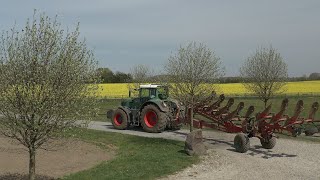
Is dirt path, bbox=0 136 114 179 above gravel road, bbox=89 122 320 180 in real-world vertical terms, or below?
below

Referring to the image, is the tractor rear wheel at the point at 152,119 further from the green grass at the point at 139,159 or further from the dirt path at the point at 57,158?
the dirt path at the point at 57,158

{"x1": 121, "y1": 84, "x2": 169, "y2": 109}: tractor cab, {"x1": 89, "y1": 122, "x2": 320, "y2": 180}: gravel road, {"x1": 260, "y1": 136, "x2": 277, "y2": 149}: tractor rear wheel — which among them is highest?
{"x1": 121, "y1": 84, "x2": 169, "y2": 109}: tractor cab

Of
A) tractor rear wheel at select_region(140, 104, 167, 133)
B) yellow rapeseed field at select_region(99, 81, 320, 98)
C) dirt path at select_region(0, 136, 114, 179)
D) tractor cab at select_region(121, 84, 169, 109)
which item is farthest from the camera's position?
yellow rapeseed field at select_region(99, 81, 320, 98)

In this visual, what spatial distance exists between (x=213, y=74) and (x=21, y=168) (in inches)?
521

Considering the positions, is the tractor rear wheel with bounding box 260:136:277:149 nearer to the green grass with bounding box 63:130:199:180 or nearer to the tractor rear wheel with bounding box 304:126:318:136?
the tractor rear wheel with bounding box 304:126:318:136

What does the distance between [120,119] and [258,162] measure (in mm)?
11626

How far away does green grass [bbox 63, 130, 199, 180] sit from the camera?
44.5ft

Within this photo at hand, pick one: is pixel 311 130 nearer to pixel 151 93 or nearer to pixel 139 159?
pixel 139 159

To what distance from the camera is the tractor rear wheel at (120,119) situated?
82.5ft

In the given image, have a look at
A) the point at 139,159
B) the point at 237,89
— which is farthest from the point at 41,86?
the point at 237,89

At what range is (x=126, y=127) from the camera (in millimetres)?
25125

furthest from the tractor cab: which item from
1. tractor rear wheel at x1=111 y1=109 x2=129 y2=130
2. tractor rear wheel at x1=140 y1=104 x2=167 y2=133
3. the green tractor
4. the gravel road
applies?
the gravel road

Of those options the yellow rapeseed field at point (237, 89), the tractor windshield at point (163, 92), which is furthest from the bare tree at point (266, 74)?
the yellow rapeseed field at point (237, 89)

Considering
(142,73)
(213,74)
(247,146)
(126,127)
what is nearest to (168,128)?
(126,127)
